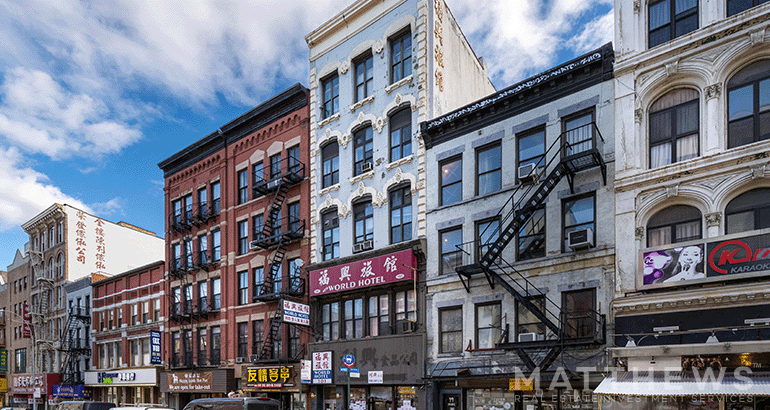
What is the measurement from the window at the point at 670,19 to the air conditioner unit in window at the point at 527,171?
5.35 m

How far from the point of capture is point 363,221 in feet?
86.1

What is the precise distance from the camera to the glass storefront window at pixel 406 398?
22.8 m

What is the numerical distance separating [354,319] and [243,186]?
473 inches

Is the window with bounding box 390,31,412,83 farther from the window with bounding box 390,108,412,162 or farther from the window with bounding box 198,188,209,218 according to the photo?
the window with bounding box 198,188,209,218

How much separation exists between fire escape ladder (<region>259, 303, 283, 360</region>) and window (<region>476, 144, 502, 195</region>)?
12516 mm

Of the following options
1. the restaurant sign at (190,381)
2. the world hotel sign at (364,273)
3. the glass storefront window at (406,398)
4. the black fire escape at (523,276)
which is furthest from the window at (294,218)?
the black fire escape at (523,276)

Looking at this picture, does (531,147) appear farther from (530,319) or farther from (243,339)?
(243,339)

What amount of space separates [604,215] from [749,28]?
21.8ft

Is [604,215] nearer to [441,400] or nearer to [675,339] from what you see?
[675,339]

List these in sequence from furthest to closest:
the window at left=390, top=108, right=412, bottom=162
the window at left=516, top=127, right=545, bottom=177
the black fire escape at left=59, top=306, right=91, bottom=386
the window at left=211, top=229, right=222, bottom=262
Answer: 1. the black fire escape at left=59, top=306, right=91, bottom=386
2. the window at left=211, top=229, right=222, bottom=262
3. the window at left=390, top=108, right=412, bottom=162
4. the window at left=516, top=127, right=545, bottom=177

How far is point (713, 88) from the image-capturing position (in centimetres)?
1625

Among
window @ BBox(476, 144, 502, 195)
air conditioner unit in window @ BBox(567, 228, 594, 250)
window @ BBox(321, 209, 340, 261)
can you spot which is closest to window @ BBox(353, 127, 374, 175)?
window @ BBox(321, 209, 340, 261)

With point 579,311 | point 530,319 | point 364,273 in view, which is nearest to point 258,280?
point 364,273

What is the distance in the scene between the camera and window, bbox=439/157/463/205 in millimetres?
22828
